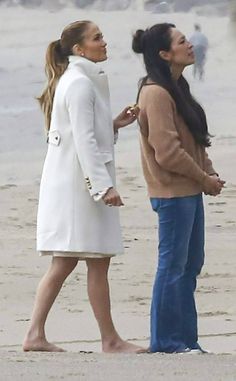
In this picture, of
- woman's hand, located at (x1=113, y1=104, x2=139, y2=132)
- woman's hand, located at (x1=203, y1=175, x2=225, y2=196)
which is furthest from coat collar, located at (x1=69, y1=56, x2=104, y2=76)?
woman's hand, located at (x1=203, y1=175, x2=225, y2=196)

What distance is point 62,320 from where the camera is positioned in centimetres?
767

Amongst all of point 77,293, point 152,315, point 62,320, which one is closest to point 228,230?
Answer: point 77,293

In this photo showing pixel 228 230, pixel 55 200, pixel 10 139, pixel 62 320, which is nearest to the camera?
pixel 55 200

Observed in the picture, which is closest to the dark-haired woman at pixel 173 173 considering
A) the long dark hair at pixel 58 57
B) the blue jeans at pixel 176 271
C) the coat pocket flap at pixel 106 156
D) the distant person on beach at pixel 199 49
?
the blue jeans at pixel 176 271

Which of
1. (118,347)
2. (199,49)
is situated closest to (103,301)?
(118,347)

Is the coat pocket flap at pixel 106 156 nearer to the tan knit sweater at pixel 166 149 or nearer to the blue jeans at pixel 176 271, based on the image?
the tan knit sweater at pixel 166 149

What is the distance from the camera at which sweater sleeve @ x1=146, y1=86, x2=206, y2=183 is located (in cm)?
588

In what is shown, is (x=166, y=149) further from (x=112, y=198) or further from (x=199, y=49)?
(x=199, y=49)

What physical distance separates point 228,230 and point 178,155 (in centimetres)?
491

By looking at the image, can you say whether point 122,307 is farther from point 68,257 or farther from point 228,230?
point 228,230

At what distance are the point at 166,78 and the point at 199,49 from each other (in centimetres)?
948

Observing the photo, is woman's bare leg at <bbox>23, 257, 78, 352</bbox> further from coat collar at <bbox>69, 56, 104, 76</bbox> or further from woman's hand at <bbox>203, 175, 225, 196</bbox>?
coat collar at <bbox>69, 56, 104, 76</bbox>

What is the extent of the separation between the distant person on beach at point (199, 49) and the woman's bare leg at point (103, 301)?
9.10 meters

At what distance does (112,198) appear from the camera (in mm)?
5816
